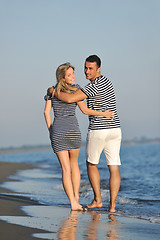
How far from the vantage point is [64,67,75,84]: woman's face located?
516 cm

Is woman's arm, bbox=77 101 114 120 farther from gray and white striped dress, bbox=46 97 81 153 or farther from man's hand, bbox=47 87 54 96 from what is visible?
man's hand, bbox=47 87 54 96

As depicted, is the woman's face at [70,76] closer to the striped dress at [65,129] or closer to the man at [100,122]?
the man at [100,122]

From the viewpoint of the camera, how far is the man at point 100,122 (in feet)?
16.8

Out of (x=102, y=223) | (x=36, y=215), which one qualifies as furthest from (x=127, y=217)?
(x=36, y=215)

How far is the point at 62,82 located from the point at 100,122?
0.71 metres

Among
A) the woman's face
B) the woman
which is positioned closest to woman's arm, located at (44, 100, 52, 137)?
the woman

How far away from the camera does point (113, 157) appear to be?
5.20 metres

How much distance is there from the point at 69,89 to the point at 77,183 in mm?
1276

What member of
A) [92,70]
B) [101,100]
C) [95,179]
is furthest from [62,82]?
[95,179]

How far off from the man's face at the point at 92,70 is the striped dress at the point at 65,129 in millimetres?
424

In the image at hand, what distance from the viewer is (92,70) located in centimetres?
520

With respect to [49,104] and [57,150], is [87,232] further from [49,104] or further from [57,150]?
[49,104]

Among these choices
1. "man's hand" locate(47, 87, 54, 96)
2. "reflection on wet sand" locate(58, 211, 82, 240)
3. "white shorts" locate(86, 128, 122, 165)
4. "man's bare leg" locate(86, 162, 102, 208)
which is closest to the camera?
"reflection on wet sand" locate(58, 211, 82, 240)

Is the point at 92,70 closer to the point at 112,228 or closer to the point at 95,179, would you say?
the point at 95,179
